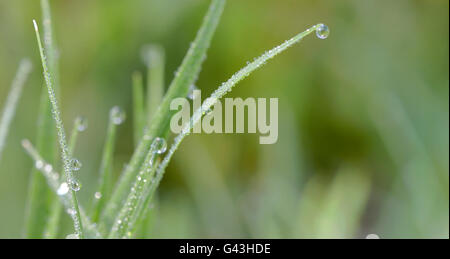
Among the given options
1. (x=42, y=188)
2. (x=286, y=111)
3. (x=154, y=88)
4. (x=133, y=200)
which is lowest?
(x=133, y=200)

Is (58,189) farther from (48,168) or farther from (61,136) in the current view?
(61,136)

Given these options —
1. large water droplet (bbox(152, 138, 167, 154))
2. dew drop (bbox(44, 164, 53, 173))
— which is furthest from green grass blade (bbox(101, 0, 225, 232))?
dew drop (bbox(44, 164, 53, 173))

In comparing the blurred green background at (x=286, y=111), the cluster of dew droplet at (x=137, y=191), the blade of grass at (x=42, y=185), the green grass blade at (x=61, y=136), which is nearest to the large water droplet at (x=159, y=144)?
the cluster of dew droplet at (x=137, y=191)

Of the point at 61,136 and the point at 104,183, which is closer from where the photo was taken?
the point at 61,136

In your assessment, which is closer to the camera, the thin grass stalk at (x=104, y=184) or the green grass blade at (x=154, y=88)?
the thin grass stalk at (x=104, y=184)

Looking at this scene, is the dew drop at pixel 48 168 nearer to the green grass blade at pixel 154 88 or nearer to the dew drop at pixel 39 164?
the dew drop at pixel 39 164

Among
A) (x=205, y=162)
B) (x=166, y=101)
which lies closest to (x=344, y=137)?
(x=205, y=162)

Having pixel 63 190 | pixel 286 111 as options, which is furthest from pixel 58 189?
pixel 286 111
